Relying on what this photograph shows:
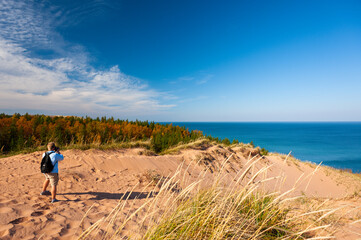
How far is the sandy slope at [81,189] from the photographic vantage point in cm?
315

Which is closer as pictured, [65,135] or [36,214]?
[36,214]

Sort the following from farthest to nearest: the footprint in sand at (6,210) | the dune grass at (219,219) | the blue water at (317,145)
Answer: the blue water at (317,145) → the footprint in sand at (6,210) → the dune grass at (219,219)

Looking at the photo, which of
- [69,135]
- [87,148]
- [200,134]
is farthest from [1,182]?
[200,134]

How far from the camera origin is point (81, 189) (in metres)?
5.40

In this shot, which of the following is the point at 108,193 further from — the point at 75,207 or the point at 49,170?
the point at 49,170

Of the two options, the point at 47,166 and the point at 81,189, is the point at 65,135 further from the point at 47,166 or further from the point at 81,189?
the point at 47,166

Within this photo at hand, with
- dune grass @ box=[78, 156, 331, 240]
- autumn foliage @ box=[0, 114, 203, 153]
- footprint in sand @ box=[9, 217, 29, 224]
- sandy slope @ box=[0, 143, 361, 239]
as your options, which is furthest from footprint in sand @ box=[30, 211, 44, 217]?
autumn foliage @ box=[0, 114, 203, 153]

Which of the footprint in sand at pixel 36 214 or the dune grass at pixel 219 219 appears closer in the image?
the dune grass at pixel 219 219

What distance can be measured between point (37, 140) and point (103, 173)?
4785 mm

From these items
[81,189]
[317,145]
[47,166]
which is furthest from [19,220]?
[317,145]

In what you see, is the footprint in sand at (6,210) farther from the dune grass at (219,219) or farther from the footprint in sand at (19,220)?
the dune grass at (219,219)

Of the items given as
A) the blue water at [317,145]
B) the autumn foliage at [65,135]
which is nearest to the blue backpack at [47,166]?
the autumn foliage at [65,135]

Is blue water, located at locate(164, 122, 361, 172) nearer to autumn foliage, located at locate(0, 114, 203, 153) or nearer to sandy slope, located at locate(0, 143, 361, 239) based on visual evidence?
sandy slope, located at locate(0, 143, 361, 239)

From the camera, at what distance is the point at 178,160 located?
927cm
